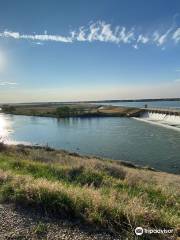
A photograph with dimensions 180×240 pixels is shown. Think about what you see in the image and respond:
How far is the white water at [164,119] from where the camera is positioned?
2494 inches

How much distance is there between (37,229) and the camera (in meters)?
4.76

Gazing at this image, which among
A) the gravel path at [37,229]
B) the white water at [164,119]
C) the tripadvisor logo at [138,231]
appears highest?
the tripadvisor logo at [138,231]

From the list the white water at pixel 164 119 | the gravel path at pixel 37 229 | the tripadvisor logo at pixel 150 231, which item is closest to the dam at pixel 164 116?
the white water at pixel 164 119

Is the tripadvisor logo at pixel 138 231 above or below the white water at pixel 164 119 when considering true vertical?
above

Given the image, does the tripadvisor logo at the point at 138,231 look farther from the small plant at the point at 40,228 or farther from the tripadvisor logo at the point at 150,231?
the small plant at the point at 40,228

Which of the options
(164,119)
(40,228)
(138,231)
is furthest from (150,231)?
(164,119)

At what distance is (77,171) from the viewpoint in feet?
40.0

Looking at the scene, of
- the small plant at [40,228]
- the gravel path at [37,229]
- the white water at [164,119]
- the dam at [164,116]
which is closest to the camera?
the gravel path at [37,229]

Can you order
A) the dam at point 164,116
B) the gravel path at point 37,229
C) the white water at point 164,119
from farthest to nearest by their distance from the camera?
the dam at point 164,116
the white water at point 164,119
the gravel path at point 37,229

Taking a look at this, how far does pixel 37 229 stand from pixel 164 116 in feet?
249

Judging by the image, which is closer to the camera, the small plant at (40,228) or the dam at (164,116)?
the small plant at (40,228)

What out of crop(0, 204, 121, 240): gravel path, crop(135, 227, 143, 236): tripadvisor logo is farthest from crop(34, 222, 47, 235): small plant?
crop(135, 227, 143, 236): tripadvisor logo

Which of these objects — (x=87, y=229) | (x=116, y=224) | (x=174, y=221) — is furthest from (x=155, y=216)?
(x=87, y=229)

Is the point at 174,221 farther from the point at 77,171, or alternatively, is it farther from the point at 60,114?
the point at 60,114
